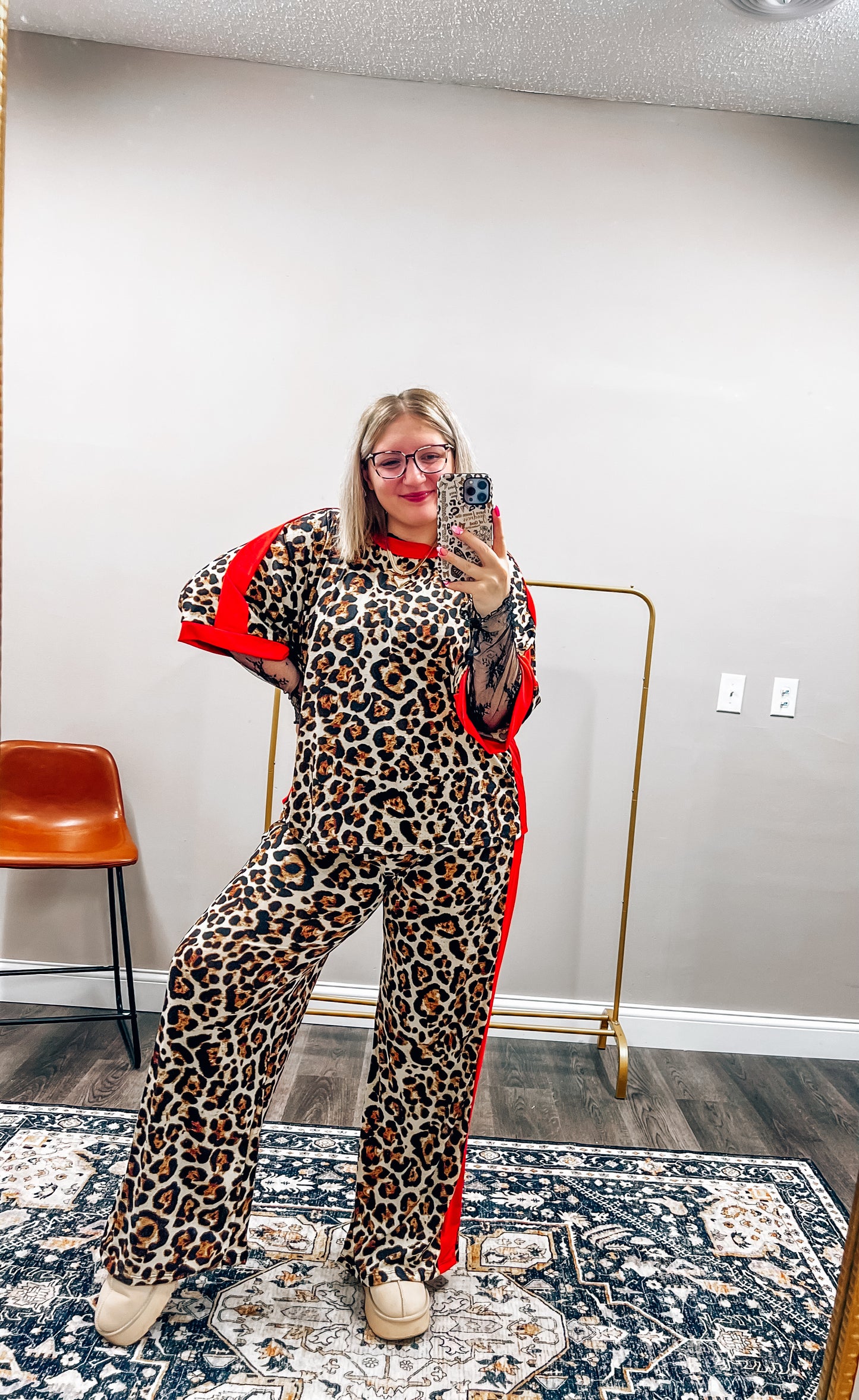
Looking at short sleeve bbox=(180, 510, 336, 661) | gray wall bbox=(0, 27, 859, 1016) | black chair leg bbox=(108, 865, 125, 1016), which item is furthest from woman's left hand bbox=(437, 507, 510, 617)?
black chair leg bbox=(108, 865, 125, 1016)

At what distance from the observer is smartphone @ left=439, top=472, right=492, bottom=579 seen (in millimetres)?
1213

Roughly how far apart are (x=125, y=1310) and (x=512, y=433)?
2055 millimetres

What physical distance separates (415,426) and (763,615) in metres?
1.54

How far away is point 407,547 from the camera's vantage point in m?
1.35

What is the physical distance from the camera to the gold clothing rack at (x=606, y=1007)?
7.52 feet

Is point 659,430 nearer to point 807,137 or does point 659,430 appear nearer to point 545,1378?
point 807,137

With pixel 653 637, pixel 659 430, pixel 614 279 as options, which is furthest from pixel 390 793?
pixel 614 279

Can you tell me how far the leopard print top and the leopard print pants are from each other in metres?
0.05

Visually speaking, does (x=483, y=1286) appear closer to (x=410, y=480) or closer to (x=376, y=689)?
(x=376, y=689)

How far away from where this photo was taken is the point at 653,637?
2506 mm

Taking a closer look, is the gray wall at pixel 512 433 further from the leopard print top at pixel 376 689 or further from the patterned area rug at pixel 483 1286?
the leopard print top at pixel 376 689

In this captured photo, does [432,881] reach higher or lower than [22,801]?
higher

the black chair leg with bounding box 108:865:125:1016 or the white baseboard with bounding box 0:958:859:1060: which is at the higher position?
the black chair leg with bounding box 108:865:125:1016

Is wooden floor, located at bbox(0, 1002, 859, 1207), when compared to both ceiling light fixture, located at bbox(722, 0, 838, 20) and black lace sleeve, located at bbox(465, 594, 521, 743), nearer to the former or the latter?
black lace sleeve, located at bbox(465, 594, 521, 743)
